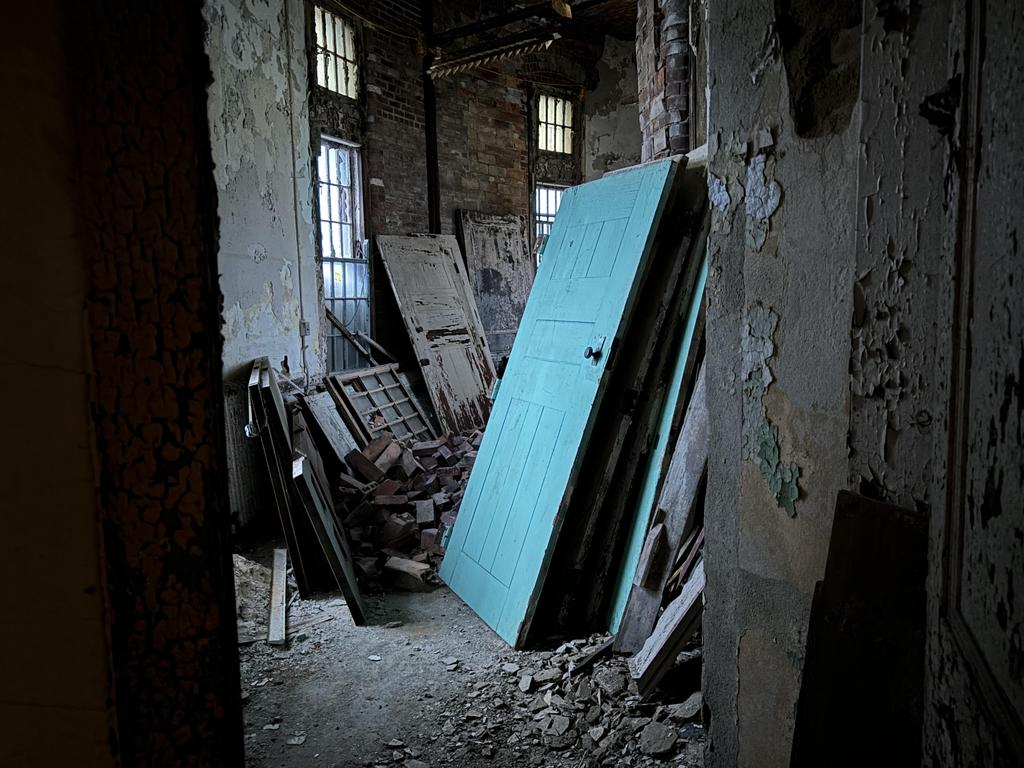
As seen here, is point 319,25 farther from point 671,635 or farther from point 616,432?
point 671,635

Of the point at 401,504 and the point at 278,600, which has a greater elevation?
the point at 401,504

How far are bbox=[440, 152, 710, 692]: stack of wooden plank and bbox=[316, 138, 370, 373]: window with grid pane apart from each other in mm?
4160

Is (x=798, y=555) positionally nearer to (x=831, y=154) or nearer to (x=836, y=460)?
(x=836, y=460)

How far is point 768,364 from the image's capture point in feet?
5.46

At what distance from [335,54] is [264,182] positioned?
→ 2.78m

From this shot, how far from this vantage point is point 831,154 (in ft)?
4.87

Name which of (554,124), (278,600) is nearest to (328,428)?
(278,600)

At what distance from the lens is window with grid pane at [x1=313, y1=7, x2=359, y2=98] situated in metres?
6.86

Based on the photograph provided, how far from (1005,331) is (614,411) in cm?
260

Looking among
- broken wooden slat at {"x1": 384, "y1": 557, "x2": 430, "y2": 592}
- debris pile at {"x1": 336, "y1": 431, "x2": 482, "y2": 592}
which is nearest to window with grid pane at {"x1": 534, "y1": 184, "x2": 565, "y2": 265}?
debris pile at {"x1": 336, "y1": 431, "x2": 482, "y2": 592}

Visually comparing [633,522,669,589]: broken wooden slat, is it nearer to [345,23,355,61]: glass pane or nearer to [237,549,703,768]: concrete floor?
[237,549,703,768]: concrete floor

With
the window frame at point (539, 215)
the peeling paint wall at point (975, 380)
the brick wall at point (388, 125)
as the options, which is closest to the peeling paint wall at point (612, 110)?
the window frame at point (539, 215)

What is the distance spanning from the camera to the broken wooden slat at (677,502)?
2676 millimetres

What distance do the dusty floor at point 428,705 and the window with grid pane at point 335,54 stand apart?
18.5 ft
